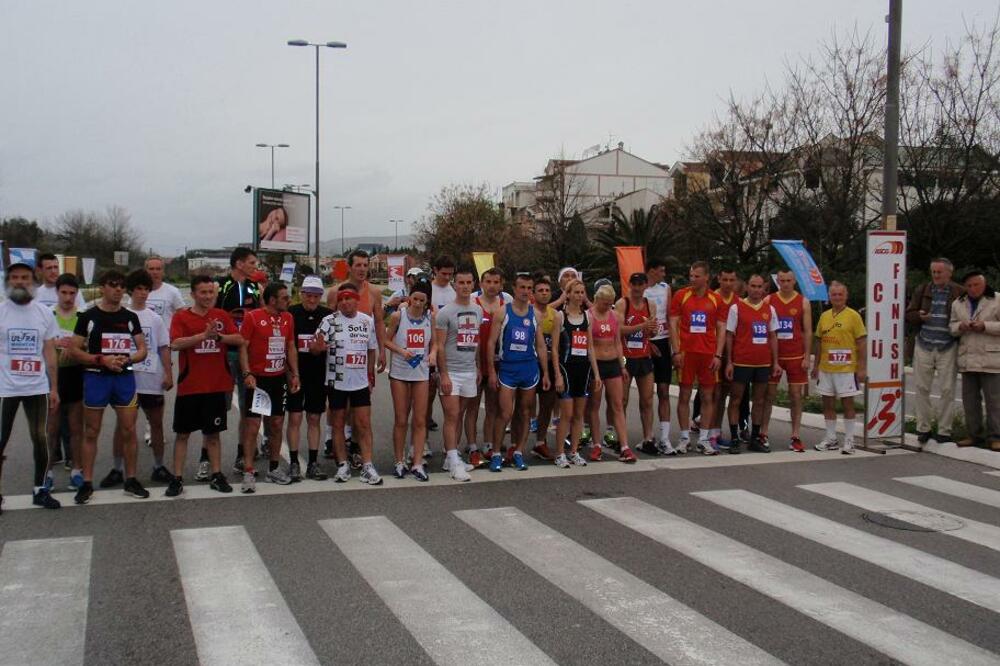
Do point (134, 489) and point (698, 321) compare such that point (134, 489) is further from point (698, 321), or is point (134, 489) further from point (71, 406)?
point (698, 321)

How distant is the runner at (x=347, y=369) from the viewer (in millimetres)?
7992

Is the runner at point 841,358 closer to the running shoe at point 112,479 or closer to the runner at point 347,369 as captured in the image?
the runner at point 347,369

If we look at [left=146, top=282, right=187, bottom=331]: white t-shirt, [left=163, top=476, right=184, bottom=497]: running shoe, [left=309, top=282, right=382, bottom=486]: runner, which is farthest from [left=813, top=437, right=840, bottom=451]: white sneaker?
[left=146, top=282, right=187, bottom=331]: white t-shirt

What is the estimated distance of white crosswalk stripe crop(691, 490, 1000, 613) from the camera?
5309 millimetres

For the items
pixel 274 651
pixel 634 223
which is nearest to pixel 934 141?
pixel 634 223

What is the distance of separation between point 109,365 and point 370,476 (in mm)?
2470

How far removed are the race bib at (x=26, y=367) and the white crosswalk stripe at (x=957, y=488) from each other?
315 inches

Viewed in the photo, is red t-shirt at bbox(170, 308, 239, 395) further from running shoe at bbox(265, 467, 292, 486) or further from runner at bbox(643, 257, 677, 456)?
runner at bbox(643, 257, 677, 456)

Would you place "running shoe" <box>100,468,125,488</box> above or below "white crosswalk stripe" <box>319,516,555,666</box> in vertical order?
above

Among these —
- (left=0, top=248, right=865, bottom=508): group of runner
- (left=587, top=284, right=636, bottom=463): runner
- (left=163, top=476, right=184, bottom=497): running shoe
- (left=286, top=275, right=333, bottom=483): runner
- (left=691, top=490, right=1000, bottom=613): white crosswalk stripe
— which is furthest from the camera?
(left=587, top=284, right=636, bottom=463): runner

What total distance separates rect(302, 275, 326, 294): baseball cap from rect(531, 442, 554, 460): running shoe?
3.02 m

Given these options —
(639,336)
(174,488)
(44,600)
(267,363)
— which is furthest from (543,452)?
(44,600)

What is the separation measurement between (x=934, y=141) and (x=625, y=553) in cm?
2538

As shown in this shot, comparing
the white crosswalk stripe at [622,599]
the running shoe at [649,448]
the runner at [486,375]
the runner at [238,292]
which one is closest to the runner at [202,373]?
the runner at [238,292]
